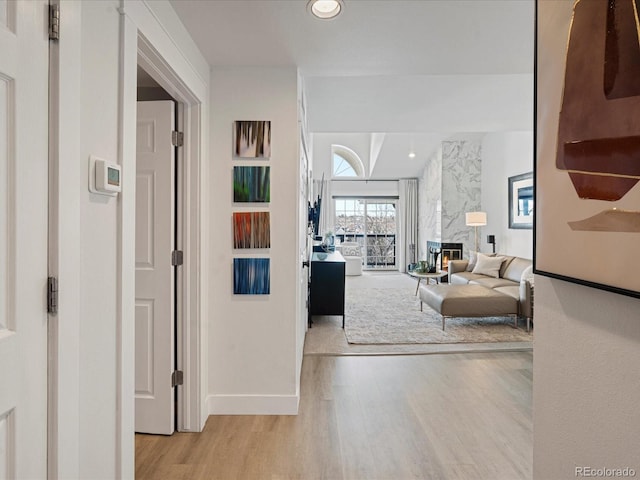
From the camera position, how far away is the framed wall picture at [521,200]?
605 centimetres

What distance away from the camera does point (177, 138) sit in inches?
89.0

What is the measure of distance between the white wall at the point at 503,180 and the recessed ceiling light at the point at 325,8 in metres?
5.26

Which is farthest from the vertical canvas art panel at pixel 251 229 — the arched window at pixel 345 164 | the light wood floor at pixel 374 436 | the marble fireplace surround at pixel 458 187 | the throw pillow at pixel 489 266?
the arched window at pixel 345 164

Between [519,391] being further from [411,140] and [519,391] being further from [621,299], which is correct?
[411,140]

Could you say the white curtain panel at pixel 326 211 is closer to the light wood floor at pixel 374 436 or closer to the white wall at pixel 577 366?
the light wood floor at pixel 374 436

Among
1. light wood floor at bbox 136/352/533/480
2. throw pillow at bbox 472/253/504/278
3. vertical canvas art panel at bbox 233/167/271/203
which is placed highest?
vertical canvas art panel at bbox 233/167/271/203

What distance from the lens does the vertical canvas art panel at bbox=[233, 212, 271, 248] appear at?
Answer: 246 centimetres

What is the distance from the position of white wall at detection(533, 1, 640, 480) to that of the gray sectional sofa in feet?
11.8

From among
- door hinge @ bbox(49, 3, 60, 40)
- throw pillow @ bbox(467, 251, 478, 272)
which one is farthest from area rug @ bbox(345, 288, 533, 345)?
door hinge @ bbox(49, 3, 60, 40)

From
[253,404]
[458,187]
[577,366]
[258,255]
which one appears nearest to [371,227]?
[458,187]

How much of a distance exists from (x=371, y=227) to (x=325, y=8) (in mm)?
9044

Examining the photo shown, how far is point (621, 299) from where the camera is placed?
31.5 inches

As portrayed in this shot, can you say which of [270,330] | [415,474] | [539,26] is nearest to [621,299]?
[539,26]

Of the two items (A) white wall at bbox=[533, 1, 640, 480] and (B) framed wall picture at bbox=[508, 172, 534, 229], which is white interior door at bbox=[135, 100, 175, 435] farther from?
(B) framed wall picture at bbox=[508, 172, 534, 229]
